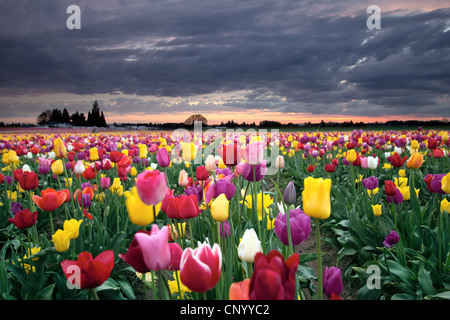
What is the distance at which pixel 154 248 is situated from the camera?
1.14 meters

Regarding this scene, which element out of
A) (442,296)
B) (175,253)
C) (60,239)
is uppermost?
(175,253)

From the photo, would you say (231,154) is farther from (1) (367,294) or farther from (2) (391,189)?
(2) (391,189)

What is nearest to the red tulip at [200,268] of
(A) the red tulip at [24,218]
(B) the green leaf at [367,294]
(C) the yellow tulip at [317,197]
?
(C) the yellow tulip at [317,197]

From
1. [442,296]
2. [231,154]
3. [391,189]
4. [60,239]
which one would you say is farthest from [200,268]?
[391,189]

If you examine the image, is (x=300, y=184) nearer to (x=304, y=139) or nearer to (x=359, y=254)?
(x=304, y=139)

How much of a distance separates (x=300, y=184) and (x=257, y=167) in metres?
5.20

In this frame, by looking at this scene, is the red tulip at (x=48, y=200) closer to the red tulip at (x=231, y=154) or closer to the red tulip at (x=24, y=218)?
the red tulip at (x=24, y=218)

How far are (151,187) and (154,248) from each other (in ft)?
1.34

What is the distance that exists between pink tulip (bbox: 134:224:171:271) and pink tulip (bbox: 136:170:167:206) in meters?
0.35

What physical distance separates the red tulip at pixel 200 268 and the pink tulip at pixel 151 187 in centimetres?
44

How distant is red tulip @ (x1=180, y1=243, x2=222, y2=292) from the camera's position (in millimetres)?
1086

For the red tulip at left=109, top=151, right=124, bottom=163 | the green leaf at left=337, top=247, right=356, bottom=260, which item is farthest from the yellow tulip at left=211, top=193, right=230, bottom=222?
the red tulip at left=109, top=151, right=124, bottom=163

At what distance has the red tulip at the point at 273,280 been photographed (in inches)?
33.7
